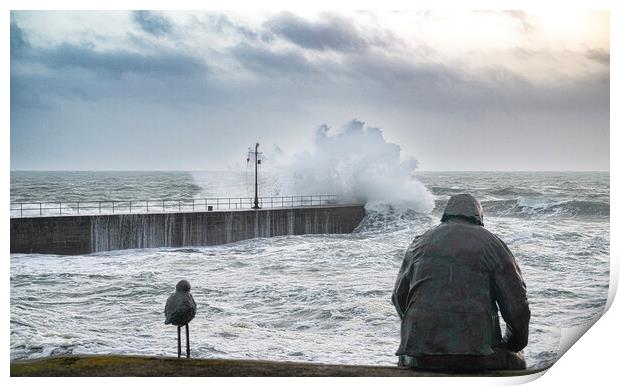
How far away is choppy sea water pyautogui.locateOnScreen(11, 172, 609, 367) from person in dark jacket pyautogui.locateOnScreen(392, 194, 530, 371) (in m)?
2.90

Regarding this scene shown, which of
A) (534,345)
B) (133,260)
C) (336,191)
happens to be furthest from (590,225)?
(534,345)

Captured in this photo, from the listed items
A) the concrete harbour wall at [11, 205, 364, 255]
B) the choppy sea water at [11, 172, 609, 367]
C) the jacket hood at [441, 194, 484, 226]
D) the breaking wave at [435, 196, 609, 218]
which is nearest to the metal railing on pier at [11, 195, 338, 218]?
the concrete harbour wall at [11, 205, 364, 255]

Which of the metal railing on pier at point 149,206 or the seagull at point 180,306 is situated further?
the metal railing on pier at point 149,206

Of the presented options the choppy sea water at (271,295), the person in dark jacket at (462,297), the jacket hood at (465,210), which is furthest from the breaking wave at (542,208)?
the person in dark jacket at (462,297)

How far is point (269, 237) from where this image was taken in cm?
2522

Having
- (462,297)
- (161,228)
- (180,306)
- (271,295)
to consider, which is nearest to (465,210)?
(462,297)

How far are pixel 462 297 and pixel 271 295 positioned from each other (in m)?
10.2

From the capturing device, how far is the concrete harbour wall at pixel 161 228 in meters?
21.0

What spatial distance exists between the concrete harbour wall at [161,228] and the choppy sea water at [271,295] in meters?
0.53

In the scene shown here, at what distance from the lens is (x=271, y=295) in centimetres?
1577

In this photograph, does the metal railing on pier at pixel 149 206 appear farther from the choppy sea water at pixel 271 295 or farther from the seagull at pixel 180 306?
the seagull at pixel 180 306

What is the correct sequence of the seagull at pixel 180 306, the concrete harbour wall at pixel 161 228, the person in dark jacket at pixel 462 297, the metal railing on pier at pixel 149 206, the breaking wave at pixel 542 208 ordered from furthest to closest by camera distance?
the breaking wave at pixel 542 208 < the metal railing on pier at pixel 149 206 < the concrete harbour wall at pixel 161 228 < the seagull at pixel 180 306 < the person in dark jacket at pixel 462 297

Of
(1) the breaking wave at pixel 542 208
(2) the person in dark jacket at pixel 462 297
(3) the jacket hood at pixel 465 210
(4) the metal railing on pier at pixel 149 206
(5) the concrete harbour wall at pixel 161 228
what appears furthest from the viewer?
(1) the breaking wave at pixel 542 208

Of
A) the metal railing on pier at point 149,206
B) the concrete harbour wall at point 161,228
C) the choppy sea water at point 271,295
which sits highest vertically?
the metal railing on pier at point 149,206
